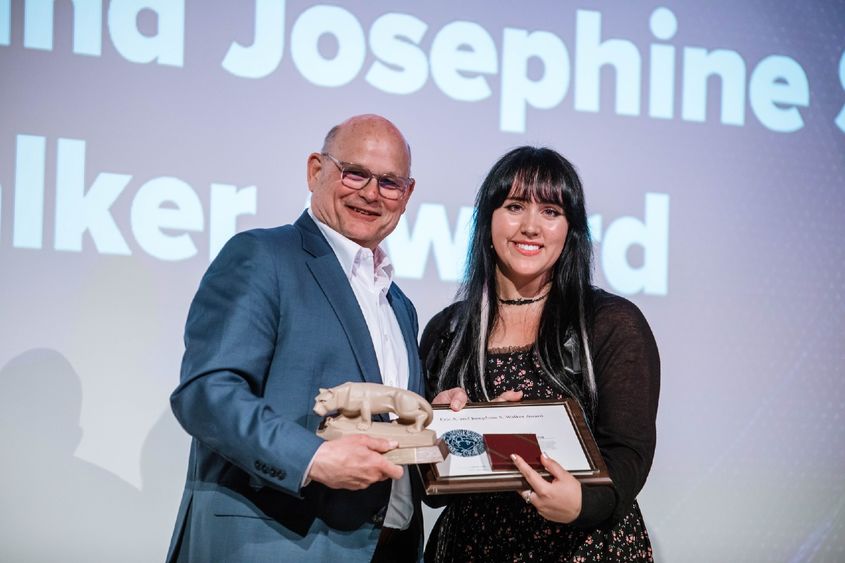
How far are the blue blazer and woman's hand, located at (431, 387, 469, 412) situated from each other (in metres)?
0.22

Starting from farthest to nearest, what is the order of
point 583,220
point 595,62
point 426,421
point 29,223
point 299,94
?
point 595,62 < point 299,94 < point 29,223 < point 583,220 < point 426,421

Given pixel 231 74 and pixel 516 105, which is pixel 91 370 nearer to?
pixel 231 74

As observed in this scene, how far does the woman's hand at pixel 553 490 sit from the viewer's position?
181 cm

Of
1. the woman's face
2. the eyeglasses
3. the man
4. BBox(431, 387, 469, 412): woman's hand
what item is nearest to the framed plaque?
BBox(431, 387, 469, 412): woman's hand

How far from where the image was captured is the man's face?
2.11 meters

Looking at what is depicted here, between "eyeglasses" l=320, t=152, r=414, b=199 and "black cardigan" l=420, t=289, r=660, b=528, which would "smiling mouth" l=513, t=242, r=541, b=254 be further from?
"eyeglasses" l=320, t=152, r=414, b=199

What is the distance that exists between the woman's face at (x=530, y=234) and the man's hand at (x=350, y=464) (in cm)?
86

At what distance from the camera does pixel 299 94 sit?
346cm

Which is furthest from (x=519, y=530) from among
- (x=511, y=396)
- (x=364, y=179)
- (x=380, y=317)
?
(x=364, y=179)

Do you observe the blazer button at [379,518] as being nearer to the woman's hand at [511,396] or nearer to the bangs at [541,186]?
the woman's hand at [511,396]

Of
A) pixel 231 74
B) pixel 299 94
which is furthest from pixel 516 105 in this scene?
pixel 231 74

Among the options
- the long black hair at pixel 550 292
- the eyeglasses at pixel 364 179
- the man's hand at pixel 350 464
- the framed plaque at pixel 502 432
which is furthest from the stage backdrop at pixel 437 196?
the man's hand at pixel 350 464

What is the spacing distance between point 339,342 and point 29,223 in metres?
1.94

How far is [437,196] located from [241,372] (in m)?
1.99
